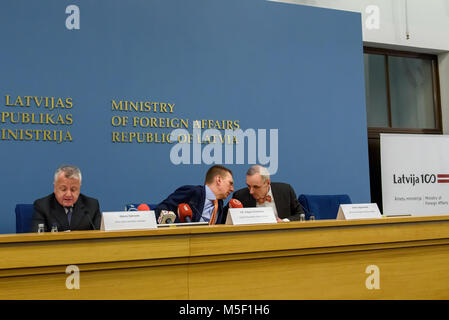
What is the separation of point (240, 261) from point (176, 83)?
3.14 meters

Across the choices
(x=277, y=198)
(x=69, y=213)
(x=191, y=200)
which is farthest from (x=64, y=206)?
(x=277, y=198)

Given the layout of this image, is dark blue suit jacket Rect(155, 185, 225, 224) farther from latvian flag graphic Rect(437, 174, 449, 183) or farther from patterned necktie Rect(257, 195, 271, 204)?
latvian flag graphic Rect(437, 174, 449, 183)

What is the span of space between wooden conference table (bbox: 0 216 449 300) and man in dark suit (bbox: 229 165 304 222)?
126cm

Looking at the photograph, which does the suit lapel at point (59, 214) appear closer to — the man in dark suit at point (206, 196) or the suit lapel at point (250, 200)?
the man in dark suit at point (206, 196)

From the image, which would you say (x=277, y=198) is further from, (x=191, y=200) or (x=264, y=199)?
(x=191, y=200)

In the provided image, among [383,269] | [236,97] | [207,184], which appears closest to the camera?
[383,269]

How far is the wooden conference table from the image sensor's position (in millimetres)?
1854

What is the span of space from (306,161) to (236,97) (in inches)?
41.7

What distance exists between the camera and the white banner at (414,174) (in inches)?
236

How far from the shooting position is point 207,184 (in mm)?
3639

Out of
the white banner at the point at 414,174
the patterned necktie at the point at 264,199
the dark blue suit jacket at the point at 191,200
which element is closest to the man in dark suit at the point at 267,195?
the patterned necktie at the point at 264,199
